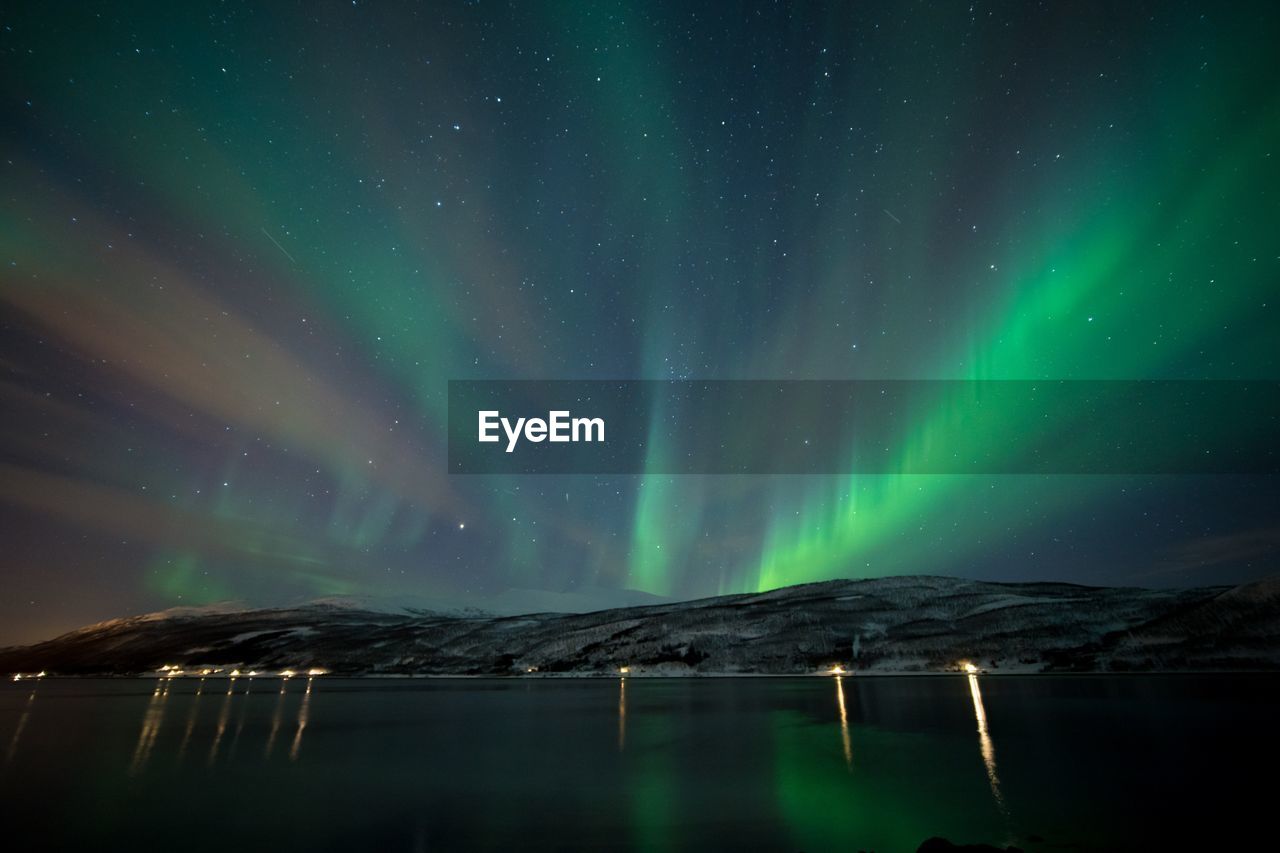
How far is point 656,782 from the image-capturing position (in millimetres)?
31172

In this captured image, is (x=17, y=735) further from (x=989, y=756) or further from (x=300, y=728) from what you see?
(x=989, y=756)

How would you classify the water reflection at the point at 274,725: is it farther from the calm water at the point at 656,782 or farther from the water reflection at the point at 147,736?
the water reflection at the point at 147,736

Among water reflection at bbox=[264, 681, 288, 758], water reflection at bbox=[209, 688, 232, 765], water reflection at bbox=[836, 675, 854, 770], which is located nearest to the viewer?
water reflection at bbox=[836, 675, 854, 770]

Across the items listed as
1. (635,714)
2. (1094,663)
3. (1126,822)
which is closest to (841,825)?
(1126,822)

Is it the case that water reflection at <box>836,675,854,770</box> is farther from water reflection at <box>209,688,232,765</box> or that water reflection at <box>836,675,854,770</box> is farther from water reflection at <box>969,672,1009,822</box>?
water reflection at <box>209,688,232,765</box>

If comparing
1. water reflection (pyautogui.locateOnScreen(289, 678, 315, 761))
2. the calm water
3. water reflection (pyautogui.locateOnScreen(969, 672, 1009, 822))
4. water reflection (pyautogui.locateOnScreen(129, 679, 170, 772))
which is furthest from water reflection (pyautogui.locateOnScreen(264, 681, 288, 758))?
water reflection (pyautogui.locateOnScreen(969, 672, 1009, 822))

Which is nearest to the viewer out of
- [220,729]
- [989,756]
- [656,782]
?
[656,782]

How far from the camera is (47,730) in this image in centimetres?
5809

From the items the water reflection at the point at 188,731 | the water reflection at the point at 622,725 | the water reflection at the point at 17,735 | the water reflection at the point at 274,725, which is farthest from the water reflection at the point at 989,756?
the water reflection at the point at 17,735

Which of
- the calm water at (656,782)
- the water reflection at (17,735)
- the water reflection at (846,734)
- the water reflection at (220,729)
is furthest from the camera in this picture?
the water reflection at (17,735)

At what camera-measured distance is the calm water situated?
21969 mm

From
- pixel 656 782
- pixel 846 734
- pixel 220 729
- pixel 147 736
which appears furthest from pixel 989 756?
pixel 147 736

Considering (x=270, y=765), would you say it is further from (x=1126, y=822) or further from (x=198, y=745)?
(x=1126, y=822)

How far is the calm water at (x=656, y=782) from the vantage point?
22.0 m
